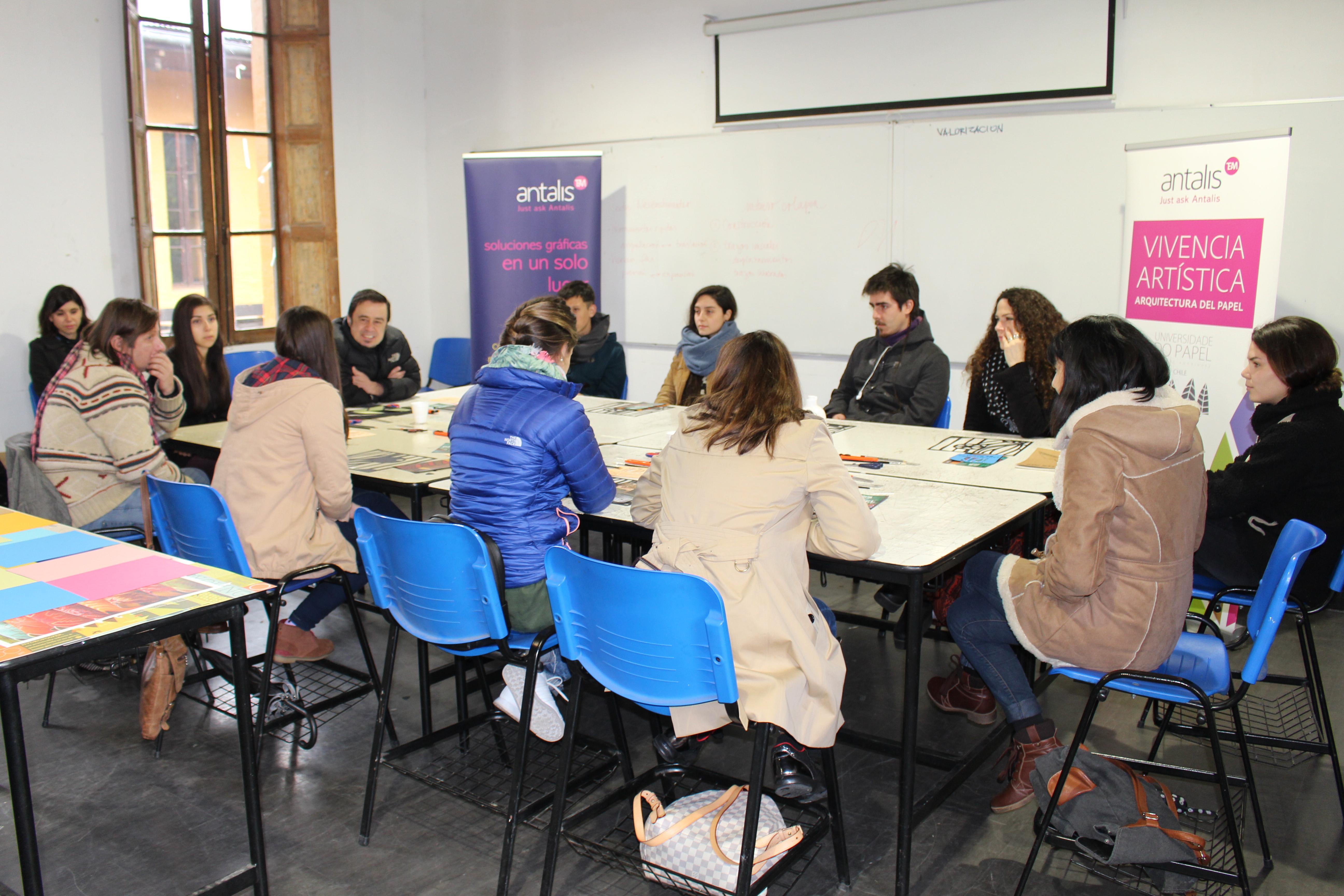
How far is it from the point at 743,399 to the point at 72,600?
1.31m

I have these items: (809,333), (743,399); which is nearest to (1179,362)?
(809,333)

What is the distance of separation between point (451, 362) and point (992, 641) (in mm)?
5074

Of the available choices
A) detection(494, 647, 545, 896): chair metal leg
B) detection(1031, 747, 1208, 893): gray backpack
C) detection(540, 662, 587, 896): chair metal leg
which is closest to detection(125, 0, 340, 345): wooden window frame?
detection(494, 647, 545, 896): chair metal leg

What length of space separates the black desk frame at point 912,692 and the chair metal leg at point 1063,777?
241 mm

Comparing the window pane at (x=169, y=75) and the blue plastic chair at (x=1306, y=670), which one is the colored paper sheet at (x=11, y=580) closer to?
the blue plastic chair at (x=1306, y=670)

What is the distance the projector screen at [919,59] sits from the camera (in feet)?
14.9

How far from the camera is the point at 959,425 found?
5137 millimetres

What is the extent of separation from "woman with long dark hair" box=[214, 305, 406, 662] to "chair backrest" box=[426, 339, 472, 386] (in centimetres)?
392

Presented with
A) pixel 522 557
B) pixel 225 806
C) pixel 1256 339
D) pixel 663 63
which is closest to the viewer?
pixel 522 557

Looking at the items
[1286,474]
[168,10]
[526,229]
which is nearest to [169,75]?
[168,10]

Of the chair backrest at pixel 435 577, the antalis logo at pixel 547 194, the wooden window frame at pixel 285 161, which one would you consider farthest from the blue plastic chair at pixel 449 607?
the antalis logo at pixel 547 194

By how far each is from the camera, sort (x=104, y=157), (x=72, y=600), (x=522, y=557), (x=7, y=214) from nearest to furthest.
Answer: (x=72, y=600) → (x=522, y=557) → (x=7, y=214) → (x=104, y=157)

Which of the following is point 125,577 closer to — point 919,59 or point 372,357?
point 372,357

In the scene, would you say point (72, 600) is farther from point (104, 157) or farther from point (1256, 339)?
point (104, 157)
